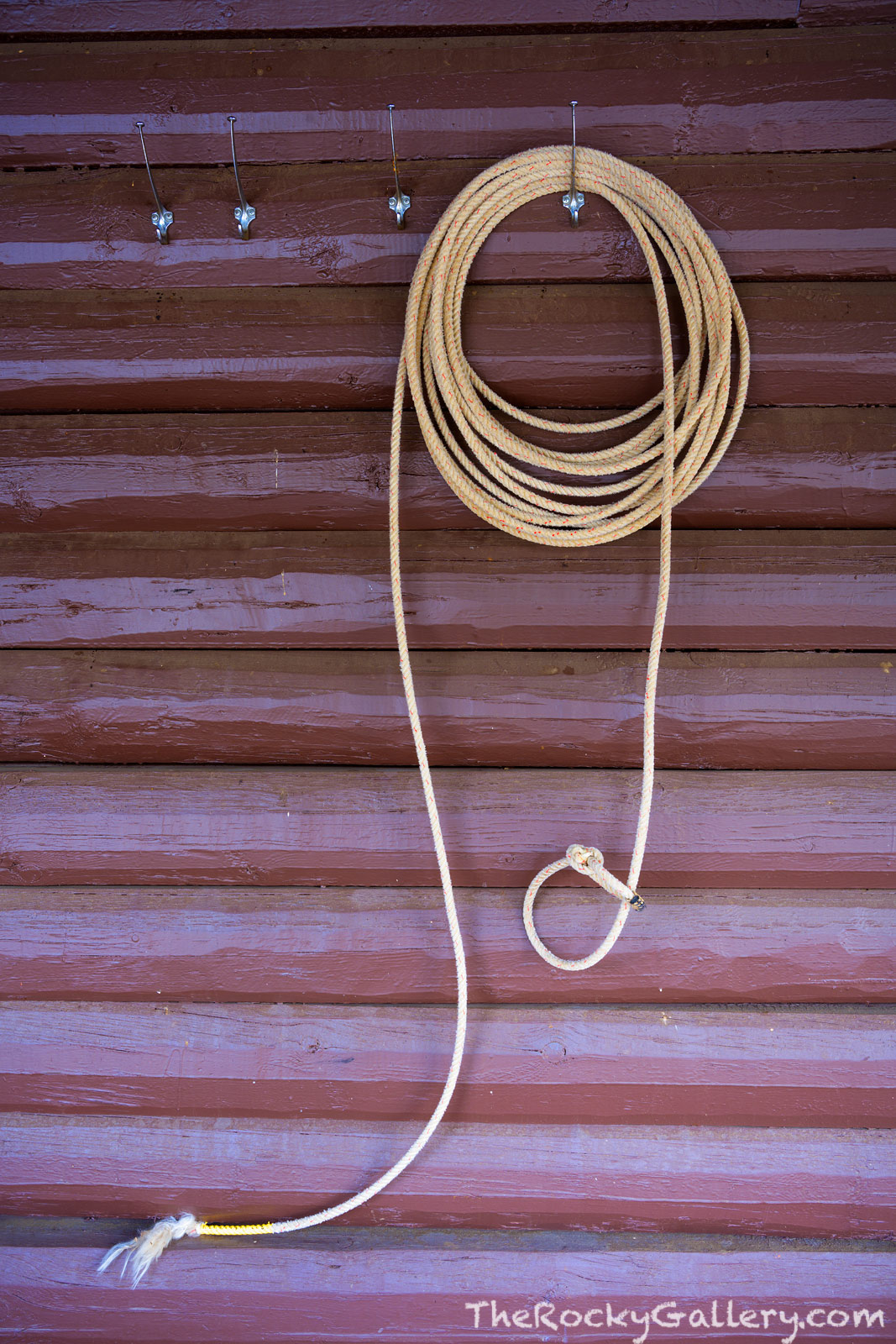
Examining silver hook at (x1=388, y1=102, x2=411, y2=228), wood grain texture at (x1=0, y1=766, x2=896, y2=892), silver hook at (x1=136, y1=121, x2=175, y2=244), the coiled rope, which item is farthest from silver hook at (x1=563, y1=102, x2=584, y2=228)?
wood grain texture at (x1=0, y1=766, x2=896, y2=892)

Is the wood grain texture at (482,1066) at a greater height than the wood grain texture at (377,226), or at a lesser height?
lesser

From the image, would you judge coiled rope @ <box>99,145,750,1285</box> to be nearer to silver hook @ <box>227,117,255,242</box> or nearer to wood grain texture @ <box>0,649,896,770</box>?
wood grain texture @ <box>0,649,896,770</box>

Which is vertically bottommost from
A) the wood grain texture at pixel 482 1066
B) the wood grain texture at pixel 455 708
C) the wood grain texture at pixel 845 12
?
the wood grain texture at pixel 482 1066

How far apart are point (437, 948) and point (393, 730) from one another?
17.9 inches

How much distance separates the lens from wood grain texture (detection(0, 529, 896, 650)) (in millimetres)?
1556

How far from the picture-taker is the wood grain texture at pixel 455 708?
1.57m

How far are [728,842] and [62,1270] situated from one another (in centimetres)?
161

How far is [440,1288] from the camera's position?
1.55 meters

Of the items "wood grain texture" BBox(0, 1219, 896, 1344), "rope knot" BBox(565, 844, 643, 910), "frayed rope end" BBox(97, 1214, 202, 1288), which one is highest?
"rope knot" BBox(565, 844, 643, 910)

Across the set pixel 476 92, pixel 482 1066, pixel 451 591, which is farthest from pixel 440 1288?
pixel 476 92

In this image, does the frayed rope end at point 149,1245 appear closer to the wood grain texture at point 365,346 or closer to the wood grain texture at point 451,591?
the wood grain texture at point 451,591

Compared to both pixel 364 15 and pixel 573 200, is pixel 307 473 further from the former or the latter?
pixel 364 15

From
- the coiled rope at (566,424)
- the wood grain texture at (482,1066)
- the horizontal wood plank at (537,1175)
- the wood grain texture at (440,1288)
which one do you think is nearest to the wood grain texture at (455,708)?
the coiled rope at (566,424)

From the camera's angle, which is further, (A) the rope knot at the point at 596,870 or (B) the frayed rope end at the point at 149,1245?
(B) the frayed rope end at the point at 149,1245
